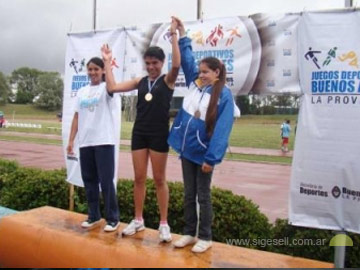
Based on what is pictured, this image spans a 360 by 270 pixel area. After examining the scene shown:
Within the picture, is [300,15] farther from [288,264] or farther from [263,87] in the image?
[288,264]

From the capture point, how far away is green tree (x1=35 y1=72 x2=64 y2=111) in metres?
86.4

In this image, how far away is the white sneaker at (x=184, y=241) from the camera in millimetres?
3544

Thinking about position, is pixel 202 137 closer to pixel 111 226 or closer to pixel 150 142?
pixel 150 142

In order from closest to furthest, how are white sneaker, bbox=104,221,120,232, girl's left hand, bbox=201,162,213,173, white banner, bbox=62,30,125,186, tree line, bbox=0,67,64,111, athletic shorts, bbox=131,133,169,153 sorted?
girl's left hand, bbox=201,162,213,173, athletic shorts, bbox=131,133,169,153, white sneaker, bbox=104,221,120,232, white banner, bbox=62,30,125,186, tree line, bbox=0,67,64,111

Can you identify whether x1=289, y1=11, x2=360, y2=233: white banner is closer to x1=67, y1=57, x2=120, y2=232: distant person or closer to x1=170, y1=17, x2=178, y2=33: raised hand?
x1=170, y1=17, x2=178, y2=33: raised hand

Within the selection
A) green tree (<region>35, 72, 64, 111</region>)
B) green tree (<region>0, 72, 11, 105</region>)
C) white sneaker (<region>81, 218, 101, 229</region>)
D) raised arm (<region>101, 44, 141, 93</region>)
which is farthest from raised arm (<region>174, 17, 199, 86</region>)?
green tree (<region>0, 72, 11, 105</region>)

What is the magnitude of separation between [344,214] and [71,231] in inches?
99.0

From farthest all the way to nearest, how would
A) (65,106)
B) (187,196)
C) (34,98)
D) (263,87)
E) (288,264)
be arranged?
(34,98)
(65,106)
(263,87)
(187,196)
(288,264)

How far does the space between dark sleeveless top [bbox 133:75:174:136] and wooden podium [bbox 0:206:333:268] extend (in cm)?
97

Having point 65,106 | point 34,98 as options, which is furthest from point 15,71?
point 65,106

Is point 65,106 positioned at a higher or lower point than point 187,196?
higher

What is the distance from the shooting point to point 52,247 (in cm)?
379

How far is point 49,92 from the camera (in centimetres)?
9094

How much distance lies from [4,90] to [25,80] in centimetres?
1627
